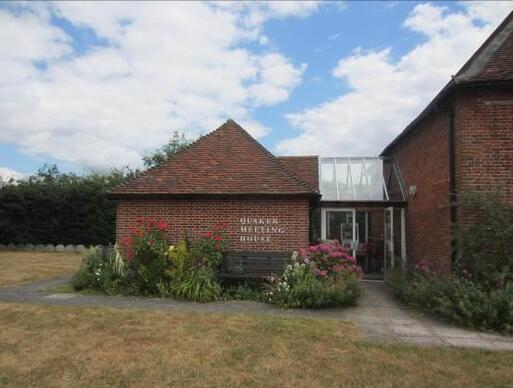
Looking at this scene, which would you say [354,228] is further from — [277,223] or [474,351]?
[474,351]

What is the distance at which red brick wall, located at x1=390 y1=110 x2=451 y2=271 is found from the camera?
36.3ft

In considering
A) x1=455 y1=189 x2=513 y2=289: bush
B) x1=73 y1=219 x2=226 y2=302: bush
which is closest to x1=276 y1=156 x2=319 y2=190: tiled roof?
x1=73 y1=219 x2=226 y2=302: bush

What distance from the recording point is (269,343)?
259 inches

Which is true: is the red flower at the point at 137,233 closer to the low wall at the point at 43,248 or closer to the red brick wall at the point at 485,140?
the red brick wall at the point at 485,140

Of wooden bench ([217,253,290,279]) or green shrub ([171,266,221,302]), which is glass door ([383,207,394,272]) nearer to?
wooden bench ([217,253,290,279])

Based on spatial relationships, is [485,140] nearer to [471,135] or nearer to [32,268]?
[471,135]

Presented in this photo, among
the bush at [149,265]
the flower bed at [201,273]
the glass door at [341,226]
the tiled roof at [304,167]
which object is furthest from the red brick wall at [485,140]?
the bush at [149,265]

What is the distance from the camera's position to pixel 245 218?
468 inches

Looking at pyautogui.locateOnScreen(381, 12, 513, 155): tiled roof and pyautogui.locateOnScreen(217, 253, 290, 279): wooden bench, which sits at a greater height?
pyautogui.locateOnScreen(381, 12, 513, 155): tiled roof

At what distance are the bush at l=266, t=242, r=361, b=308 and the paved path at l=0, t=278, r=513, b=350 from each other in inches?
11.0

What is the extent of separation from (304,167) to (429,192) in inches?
257

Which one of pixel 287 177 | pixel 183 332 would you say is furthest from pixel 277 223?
pixel 183 332

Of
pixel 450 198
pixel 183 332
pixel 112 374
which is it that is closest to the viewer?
pixel 112 374

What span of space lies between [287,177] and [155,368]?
24.4ft
